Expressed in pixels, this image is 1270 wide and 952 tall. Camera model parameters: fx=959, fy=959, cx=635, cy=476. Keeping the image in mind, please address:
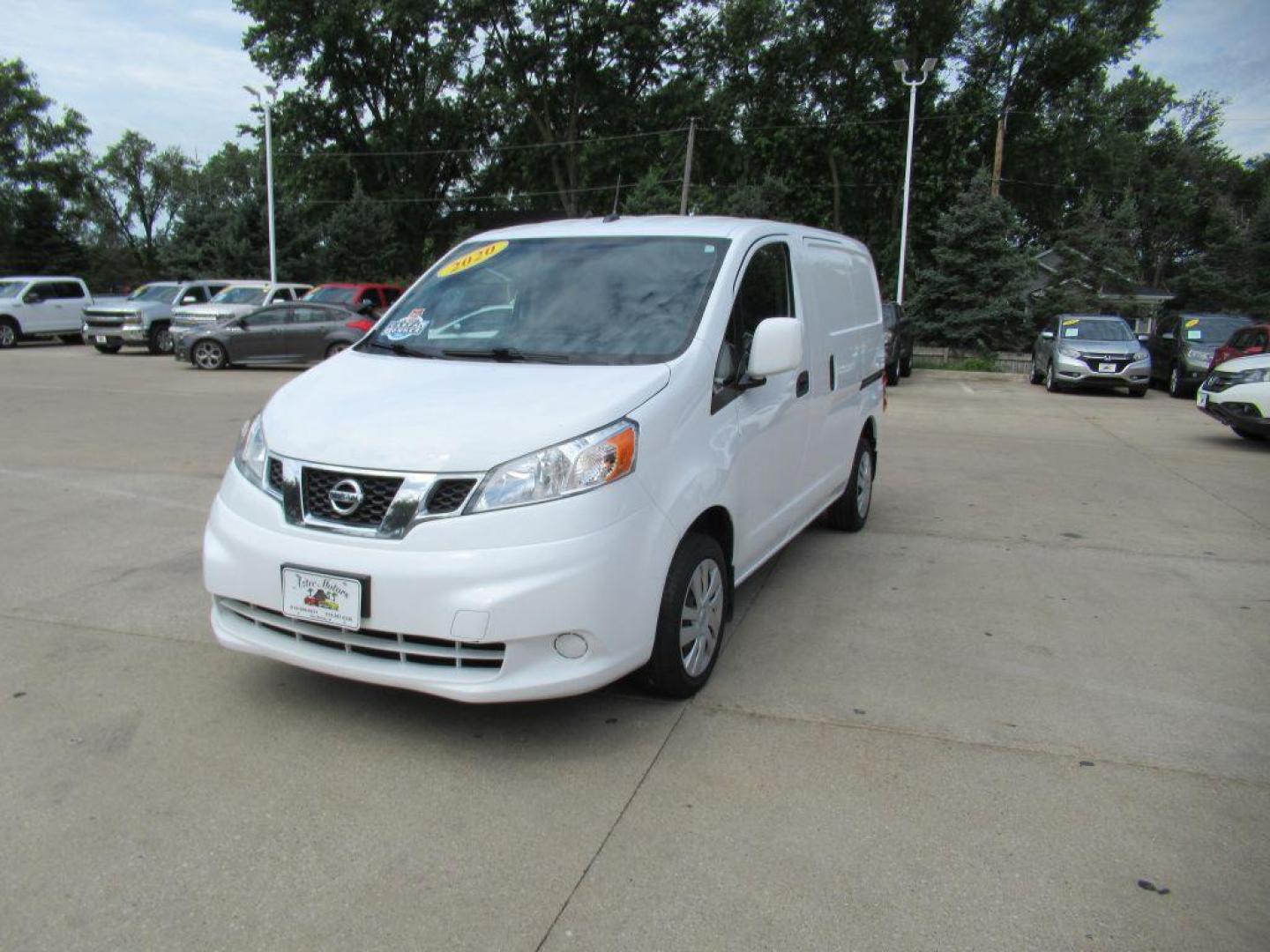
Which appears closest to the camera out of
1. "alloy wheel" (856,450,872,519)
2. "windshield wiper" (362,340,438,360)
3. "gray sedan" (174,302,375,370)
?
"windshield wiper" (362,340,438,360)

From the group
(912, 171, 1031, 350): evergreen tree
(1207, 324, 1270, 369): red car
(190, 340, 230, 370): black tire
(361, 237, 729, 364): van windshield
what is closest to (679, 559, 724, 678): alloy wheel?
(361, 237, 729, 364): van windshield

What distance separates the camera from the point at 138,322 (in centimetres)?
2375

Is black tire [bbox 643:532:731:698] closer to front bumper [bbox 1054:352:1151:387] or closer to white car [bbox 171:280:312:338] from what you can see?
front bumper [bbox 1054:352:1151:387]

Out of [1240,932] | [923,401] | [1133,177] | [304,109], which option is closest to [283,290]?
[923,401]

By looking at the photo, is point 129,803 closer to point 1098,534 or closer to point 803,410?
point 803,410

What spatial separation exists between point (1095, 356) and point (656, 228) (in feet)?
53.2

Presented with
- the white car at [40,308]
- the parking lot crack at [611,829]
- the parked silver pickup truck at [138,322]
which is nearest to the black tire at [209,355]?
the parked silver pickup truck at [138,322]

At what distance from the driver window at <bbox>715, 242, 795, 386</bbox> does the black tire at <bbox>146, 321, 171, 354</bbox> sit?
22.9 meters

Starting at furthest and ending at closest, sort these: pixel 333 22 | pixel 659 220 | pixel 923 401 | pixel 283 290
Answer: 1. pixel 333 22
2. pixel 283 290
3. pixel 923 401
4. pixel 659 220

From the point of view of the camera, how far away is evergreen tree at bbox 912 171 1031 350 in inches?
953

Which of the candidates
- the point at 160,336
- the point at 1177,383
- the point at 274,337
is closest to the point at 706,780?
the point at 1177,383

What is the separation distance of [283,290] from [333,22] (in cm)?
1868

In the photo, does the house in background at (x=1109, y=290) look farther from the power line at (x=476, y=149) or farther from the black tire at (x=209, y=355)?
the black tire at (x=209, y=355)

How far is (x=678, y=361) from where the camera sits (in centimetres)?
381
